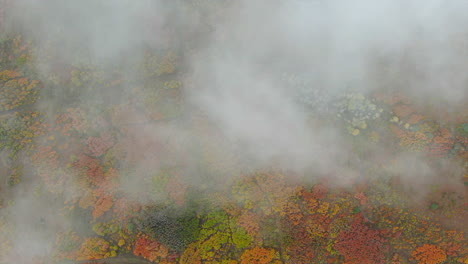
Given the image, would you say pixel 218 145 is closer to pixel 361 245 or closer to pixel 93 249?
pixel 93 249

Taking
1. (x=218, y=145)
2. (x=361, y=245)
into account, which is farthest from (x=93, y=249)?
(x=361, y=245)

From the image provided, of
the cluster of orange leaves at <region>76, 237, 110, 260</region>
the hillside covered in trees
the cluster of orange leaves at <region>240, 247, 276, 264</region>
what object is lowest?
the cluster of orange leaves at <region>240, 247, 276, 264</region>

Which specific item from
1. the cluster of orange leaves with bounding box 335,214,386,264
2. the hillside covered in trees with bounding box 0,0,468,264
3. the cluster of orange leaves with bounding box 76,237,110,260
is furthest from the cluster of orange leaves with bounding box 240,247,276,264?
the cluster of orange leaves with bounding box 76,237,110,260

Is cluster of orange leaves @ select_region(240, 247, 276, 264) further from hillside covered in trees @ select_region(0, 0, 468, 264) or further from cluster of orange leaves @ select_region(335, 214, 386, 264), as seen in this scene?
cluster of orange leaves @ select_region(335, 214, 386, 264)

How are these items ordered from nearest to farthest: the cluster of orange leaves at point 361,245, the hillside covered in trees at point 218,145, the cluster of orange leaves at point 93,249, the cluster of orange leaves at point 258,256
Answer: the cluster of orange leaves at point 361,245 → the cluster of orange leaves at point 258,256 → the hillside covered in trees at point 218,145 → the cluster of orange leaves at point 93,249

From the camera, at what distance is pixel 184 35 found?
1886cm

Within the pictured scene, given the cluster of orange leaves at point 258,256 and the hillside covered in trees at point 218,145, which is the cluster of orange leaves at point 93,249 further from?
the cluster of orange leaves at point 258,256

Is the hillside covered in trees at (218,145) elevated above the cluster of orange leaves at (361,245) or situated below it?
above

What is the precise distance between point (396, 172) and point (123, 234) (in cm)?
1270

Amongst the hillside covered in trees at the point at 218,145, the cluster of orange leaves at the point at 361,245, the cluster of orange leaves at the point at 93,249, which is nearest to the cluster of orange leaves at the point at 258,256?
the hillside covered in trees at the point at 218,145

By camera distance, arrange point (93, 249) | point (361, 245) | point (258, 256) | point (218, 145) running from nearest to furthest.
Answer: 1. point (361, 245)
2. point (258, 256)
3. point (93, 249)
4. point (218, 145)

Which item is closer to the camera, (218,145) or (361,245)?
(361,245)

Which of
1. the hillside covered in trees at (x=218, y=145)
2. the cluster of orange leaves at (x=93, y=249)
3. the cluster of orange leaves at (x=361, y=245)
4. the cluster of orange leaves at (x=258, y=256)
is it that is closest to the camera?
the cluster of orange leaves at (x=361, y=245)

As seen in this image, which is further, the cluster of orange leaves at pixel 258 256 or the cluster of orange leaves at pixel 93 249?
the cluster of orange leaves at pixel 93 249
